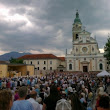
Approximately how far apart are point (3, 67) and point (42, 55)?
114ft

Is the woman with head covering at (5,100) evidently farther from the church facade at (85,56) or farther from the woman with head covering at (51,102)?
the church facade at (85,56)

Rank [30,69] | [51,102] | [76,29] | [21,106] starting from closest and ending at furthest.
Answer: [21,106], [51,102], [30,69], [76,29]

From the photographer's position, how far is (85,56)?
5438 centimetres

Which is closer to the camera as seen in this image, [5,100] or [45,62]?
[5,100]

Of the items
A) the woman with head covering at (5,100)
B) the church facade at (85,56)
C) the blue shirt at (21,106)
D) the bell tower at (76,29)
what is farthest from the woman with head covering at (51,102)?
the bell tower at (76,29)

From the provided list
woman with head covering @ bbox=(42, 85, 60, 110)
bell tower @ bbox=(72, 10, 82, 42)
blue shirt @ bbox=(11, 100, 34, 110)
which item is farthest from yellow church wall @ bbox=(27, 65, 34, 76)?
blue shirt @ bbox=(11, 100, 34, 110)

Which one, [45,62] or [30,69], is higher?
[45,62]

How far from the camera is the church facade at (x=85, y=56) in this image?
5300 cm

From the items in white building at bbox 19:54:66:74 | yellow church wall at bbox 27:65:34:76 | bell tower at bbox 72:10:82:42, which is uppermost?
bell tower at bbox 72:10:82:42

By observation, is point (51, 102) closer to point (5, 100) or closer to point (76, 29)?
point (5, 100)

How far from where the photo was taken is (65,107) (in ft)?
10.6

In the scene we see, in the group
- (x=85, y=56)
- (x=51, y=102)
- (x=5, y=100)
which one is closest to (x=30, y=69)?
(x=85, y=56)

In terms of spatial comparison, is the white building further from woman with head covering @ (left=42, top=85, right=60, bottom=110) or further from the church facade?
woman with head covering @ (left=42, top=85, right=60, bottom=110)

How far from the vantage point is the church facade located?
174 feet
